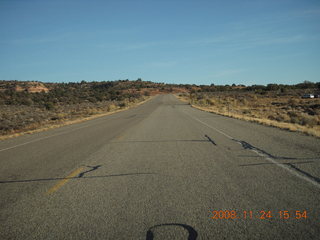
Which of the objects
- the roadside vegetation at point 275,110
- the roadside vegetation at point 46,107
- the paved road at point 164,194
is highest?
the paved road at point 164,194

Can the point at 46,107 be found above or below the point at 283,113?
below

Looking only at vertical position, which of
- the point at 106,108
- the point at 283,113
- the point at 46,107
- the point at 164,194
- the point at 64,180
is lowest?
the point at 106,108

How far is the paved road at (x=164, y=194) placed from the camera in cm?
329

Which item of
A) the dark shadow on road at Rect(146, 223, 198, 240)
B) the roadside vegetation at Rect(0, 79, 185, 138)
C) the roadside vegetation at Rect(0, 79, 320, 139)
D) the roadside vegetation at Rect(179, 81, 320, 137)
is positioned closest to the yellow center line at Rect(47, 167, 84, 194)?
the dark shadow on road at Rect(146, 223, 198, 240)

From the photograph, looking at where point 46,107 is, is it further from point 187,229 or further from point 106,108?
point 187,229

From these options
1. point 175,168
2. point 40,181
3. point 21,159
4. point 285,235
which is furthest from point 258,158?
point 21,159

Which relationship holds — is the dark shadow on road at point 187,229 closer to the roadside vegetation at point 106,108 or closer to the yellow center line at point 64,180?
the yellow center line at point 64,180

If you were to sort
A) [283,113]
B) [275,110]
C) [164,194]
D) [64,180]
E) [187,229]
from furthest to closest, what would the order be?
[275,110] → [283,113] → [64,180] → [164,194] → [187,229]

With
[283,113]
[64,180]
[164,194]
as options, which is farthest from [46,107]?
[164,194]

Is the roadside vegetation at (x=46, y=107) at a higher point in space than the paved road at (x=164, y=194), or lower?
lower

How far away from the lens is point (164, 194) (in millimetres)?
4434

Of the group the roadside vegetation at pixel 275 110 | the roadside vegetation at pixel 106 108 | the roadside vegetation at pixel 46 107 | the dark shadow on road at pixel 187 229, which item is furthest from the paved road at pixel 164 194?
the roadside vegetation at pixel 46 107

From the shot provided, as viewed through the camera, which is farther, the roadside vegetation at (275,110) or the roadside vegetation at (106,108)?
the roadside vegetation at (106,108)

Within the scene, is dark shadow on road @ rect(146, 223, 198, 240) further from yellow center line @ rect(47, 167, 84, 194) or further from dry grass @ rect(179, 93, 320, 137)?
dry grass @ rect(179, 93, 320, 137)
